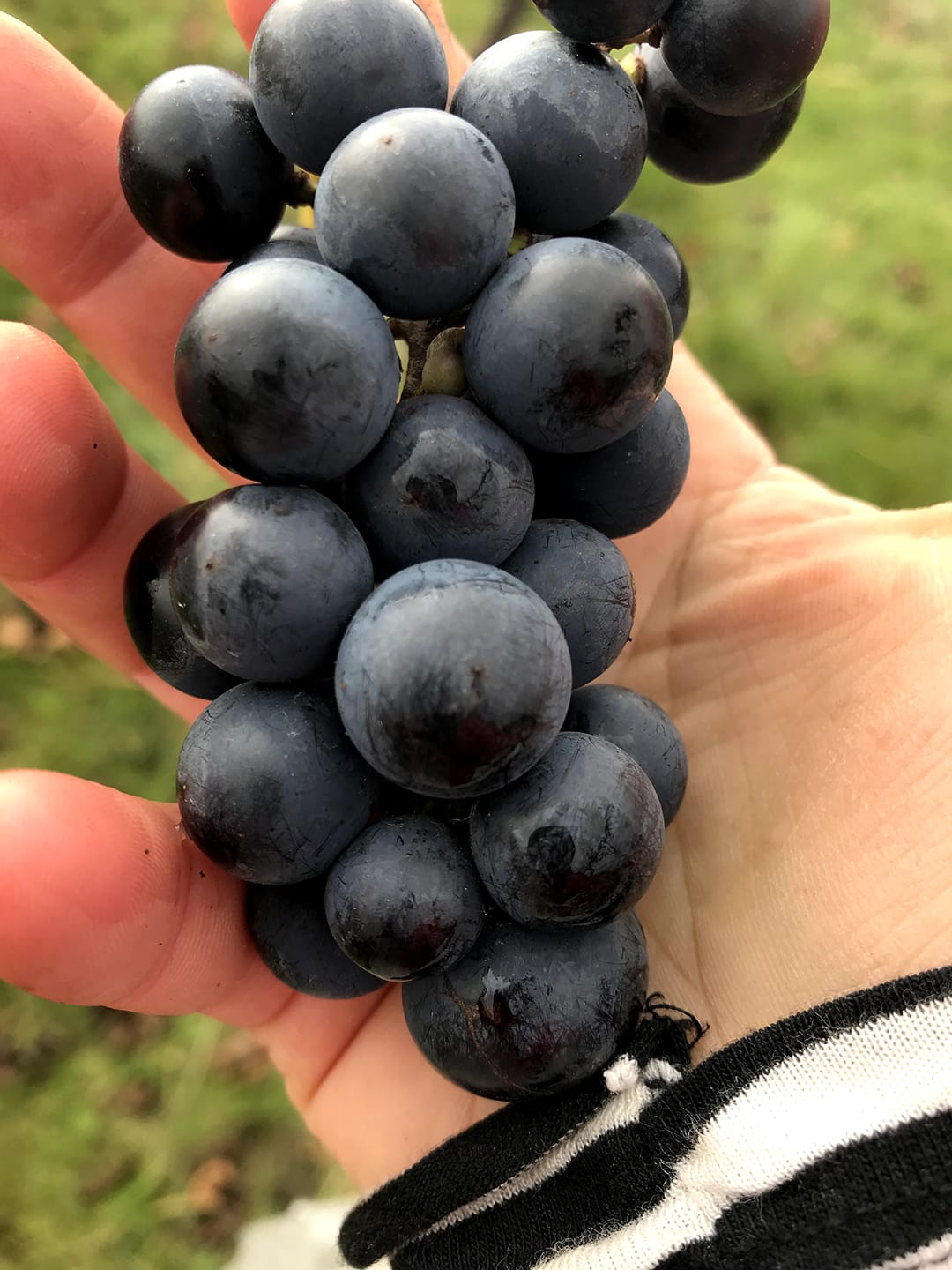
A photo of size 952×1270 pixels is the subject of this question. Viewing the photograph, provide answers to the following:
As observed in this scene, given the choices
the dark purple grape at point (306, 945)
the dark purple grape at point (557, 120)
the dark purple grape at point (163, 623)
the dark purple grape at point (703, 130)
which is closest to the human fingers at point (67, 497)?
the dark purple grape at point (163, 623)

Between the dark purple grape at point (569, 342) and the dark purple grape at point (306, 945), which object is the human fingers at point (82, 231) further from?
the dark purple grape at point (306, 945)

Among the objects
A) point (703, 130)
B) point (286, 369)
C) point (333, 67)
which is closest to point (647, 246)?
point (703, 130)

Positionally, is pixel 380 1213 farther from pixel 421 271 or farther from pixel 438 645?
pixel 421 271

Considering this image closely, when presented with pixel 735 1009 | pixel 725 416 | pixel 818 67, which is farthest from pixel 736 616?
pixel 818 67

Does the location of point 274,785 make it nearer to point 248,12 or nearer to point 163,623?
point 163,623

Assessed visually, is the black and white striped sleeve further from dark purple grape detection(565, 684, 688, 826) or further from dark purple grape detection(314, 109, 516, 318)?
dark purple grape detection(314, 109, 516, 318)
